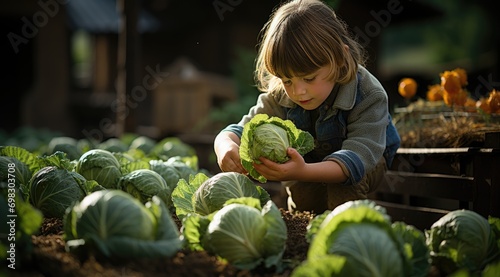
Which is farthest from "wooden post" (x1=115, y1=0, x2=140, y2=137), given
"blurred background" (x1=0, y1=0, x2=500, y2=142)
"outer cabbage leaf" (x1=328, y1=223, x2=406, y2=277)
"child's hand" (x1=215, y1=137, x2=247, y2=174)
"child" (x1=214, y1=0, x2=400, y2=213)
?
"outer cabbage leaf" (x1=328, y1=223, x2=406, y2=277)

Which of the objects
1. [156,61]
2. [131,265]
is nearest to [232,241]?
[131,265]

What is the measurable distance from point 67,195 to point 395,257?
234 centimetres

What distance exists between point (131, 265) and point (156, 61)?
17.6 metres

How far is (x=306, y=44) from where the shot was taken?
4.01m

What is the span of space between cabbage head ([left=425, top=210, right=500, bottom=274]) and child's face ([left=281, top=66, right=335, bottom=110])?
1.39 metres

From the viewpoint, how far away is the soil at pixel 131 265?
8.35 feet

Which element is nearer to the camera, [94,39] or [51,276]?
[51,276]

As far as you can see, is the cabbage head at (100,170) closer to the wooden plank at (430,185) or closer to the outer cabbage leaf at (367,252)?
the outer cabbage leaf at (367,252)

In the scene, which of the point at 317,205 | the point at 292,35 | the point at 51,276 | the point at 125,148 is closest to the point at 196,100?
the point at 125,148

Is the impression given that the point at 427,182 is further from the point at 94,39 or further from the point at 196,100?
the point at 94,39

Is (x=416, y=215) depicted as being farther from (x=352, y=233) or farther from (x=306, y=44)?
(x=352, y=233)

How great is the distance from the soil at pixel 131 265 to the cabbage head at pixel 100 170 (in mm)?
1192

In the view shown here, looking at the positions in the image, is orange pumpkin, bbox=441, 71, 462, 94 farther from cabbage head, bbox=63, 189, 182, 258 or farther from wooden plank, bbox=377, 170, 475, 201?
cabbage head, bbox=63, 189, 182, 258

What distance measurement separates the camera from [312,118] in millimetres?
4719
